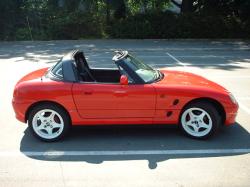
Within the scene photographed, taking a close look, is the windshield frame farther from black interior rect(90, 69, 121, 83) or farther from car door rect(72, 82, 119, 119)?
black interior rect(90, 69, 121, 83)

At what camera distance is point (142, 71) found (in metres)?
6.68

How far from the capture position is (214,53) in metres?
17.8

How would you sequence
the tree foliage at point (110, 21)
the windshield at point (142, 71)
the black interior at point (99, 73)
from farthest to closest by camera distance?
the tree foliage at point (110, 21) → the black interior at point (99, 73) → the windshield at point (142, 71)

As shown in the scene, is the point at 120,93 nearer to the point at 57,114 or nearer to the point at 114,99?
the point at 114,99

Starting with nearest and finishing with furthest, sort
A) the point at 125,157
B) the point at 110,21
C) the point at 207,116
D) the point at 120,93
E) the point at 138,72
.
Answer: the point at 125,157
the point at 120,93
the point at 207,116
the point at 138,72
the point at 110,21

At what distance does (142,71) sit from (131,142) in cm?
115

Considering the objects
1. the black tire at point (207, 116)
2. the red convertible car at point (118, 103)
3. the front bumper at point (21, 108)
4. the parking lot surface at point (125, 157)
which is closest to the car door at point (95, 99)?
the red convertible car at point (118, 103)

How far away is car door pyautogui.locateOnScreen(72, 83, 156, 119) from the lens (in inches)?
245

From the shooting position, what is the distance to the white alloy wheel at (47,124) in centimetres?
632

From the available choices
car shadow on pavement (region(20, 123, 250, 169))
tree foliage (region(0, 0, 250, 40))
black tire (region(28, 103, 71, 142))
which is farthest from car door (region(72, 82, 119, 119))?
tree foliage (region(0, 0, 250, 40))

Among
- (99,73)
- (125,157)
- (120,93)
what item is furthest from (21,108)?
(125,157)

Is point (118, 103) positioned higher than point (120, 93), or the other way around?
point (120, 93)

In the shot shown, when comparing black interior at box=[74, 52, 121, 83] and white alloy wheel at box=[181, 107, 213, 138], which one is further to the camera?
black interior at box=[74, 52, 121, 83]

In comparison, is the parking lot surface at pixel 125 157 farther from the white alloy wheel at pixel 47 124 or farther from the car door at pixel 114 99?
the car door at pixel 114 99
